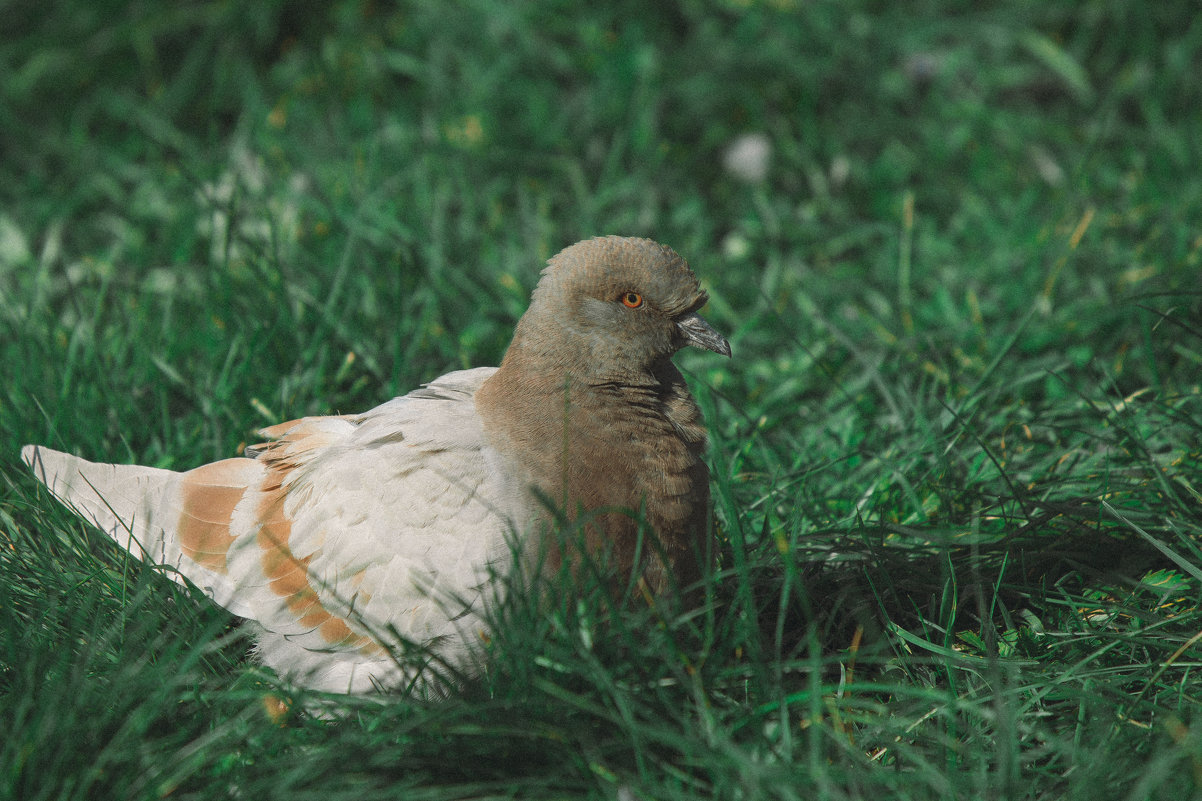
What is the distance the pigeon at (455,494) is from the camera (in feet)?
8.08

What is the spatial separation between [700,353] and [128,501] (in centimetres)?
224

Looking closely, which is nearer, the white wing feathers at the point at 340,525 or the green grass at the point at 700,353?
the green grass at the point at 700,353

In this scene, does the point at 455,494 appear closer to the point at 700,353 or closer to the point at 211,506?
the point at 211,506

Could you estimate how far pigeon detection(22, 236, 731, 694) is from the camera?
2463 mm

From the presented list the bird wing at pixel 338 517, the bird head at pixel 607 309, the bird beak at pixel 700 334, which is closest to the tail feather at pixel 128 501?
the bird wing at pixel 338 517

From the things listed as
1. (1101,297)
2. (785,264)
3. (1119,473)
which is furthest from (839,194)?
(1119,473)

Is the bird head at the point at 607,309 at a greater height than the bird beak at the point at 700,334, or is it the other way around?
the bird head at the point at 607,309

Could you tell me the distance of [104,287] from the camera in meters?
3.76

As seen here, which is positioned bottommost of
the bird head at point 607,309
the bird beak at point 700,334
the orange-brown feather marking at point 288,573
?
the orange-brown feather marking at point 288,573

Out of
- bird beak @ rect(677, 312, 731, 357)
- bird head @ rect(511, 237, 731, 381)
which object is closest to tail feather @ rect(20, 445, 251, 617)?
bird head @ rect(511, 237, 731, 381)

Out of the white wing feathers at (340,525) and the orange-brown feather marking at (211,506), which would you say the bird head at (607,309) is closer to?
the white wing feathers at (340,525)

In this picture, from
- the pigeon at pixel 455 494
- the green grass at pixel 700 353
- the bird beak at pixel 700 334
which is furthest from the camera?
the bird beak at pixel 700 334

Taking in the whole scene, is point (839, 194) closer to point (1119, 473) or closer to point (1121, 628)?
point (1119, 473)

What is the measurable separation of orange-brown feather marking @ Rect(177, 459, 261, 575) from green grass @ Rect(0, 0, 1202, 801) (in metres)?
0.15
